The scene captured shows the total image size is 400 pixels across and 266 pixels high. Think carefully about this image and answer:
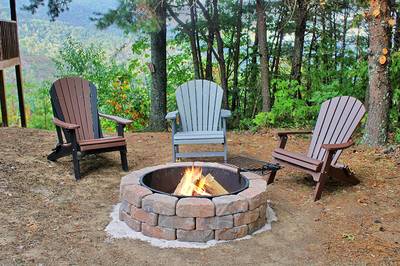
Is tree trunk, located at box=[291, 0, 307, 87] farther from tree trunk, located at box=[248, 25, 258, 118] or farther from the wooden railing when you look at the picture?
the wooden railing

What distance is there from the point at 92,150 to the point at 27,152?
3.87 feet

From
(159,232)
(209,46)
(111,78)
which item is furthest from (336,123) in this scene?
(111,78)

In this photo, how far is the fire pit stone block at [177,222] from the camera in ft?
9.82

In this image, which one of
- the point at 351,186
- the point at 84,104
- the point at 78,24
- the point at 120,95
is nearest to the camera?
the point at 351,186

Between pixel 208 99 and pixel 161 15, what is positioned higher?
pixel 161 15

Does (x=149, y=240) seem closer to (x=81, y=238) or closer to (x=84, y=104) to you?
(x=81, y=238)

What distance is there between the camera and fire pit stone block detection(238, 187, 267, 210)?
3.14 metres

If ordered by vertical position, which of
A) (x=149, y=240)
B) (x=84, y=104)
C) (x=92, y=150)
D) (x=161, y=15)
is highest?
(x=161, y=15)

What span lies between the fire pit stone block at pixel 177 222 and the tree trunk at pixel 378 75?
3143 mm

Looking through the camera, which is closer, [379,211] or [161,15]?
[379,211]

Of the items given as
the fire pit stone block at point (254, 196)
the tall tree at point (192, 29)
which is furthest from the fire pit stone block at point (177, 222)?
the tall tree at point (192, 29)

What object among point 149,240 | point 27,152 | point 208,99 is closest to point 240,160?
point 208,99

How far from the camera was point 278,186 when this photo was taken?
4195 mm

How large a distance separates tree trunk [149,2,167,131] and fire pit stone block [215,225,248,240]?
4212 mm
